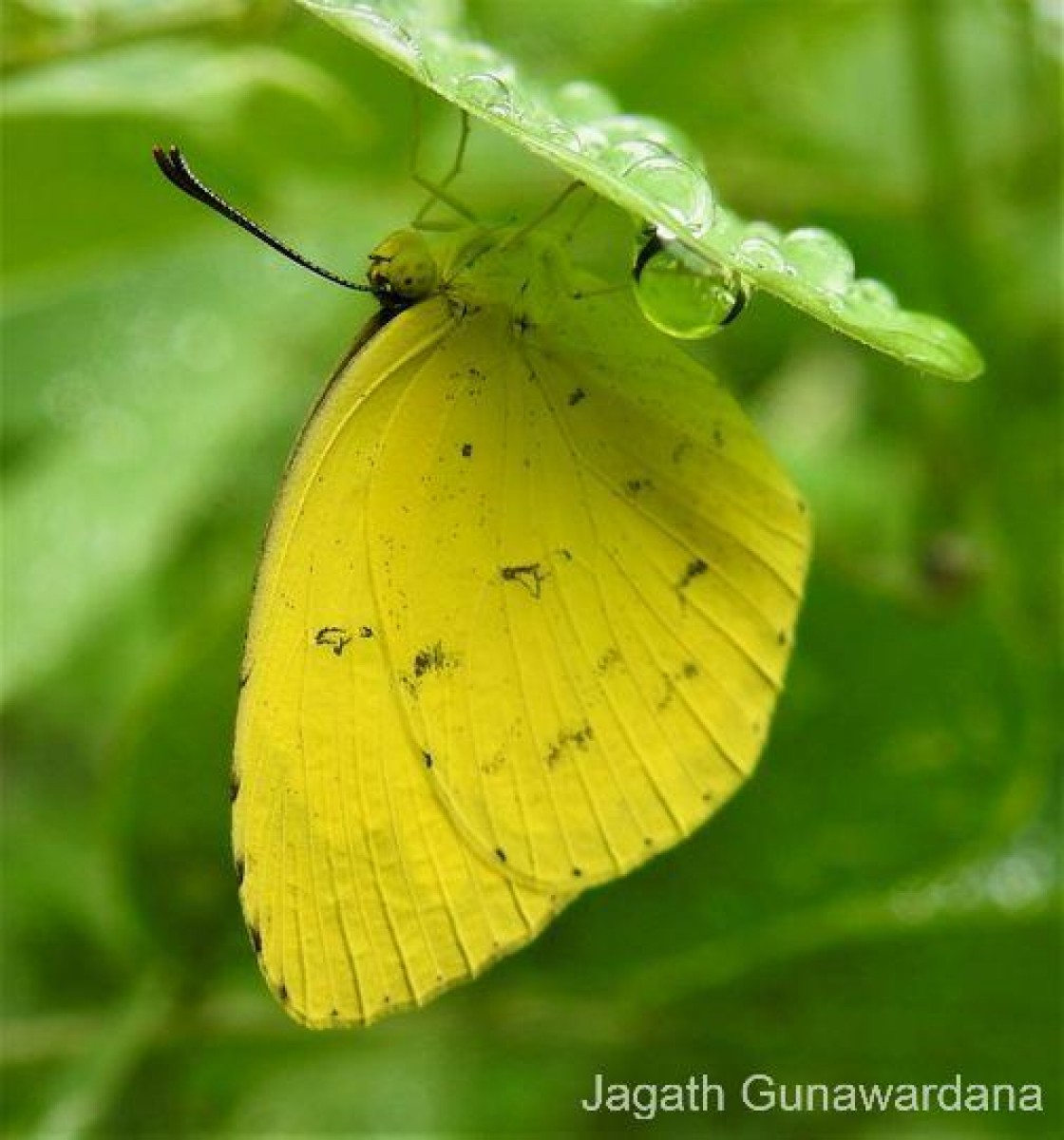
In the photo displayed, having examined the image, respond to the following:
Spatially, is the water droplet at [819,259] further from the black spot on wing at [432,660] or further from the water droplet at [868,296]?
the black spot on wing at [432,660]

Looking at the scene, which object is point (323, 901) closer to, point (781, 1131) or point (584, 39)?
point (781, 1131)

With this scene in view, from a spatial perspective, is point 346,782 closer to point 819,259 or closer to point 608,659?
point 608,659

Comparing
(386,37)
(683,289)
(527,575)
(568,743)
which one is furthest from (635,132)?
(568,743)

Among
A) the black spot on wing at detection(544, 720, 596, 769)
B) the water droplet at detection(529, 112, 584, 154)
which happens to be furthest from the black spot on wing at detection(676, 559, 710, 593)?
the water droplet at detection(529, 112, 584, 154)

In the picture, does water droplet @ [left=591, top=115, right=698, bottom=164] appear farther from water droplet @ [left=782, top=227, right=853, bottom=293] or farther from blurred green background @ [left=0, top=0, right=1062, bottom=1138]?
blurred green background @ [left=0, top=0, right=1062, bottom=1138]

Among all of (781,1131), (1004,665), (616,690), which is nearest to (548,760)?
(616,690)
